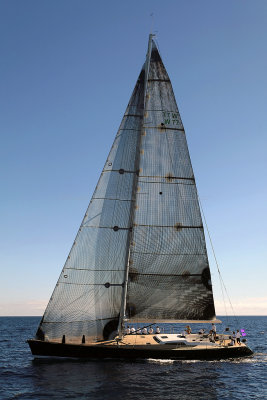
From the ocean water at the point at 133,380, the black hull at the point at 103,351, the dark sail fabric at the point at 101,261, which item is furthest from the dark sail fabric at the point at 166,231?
the ocean water at the point at 133,380

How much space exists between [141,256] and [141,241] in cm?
107

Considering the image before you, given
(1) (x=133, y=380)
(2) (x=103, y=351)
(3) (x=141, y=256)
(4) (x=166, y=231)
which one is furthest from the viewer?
(4) (x=166, y=231)

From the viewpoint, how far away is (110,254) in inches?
1051

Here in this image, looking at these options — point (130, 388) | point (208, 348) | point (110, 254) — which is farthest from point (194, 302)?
point (130, 388)

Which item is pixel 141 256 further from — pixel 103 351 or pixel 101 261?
pixel 103 351

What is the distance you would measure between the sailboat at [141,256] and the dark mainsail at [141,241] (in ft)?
0.23

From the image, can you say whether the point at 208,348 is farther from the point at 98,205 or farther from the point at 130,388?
the point at 98,205

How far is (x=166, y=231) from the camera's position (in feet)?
90.3

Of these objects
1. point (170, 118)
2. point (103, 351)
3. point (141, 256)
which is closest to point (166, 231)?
point (141, 256)

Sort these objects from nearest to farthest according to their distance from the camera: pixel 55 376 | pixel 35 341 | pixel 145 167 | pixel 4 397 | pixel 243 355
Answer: pixel 4 397 → pixel 55 376 → pixel 35 341 → pixel 243 355 → pixel 145 167

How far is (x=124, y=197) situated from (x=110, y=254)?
14.2 ft

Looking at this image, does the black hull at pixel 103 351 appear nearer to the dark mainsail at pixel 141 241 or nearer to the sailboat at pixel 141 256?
the sailboat at pixel 141 256

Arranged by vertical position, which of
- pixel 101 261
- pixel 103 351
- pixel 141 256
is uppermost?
pixel 141 256

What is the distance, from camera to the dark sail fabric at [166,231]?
2678cm
